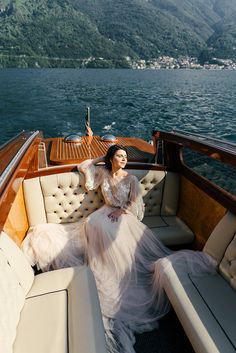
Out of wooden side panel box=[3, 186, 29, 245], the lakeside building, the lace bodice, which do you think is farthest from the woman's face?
the lakeside building

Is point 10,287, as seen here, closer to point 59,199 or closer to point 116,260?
point 116,260

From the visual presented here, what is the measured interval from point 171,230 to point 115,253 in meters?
0.99

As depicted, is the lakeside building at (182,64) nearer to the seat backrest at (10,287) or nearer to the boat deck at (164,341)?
the boat deck at (164,341)

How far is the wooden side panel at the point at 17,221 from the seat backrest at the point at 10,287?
0.45 meters

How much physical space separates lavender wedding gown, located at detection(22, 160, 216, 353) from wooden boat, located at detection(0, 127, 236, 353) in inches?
9.9

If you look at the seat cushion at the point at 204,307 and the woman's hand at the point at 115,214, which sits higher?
the woman's hand at the point at 115,214

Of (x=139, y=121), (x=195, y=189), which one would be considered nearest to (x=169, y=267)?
(x=195, y=189)

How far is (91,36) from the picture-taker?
12181 centimetres

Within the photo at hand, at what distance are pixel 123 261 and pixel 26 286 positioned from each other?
1054mm

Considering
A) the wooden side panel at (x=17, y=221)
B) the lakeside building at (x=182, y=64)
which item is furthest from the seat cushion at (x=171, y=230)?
the lakeside building at (x=182, y=64)

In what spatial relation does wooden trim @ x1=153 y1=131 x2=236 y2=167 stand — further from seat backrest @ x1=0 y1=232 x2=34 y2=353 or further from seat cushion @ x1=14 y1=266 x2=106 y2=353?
seat backrest @ x1=0 y1=232 x2=34 y2=353

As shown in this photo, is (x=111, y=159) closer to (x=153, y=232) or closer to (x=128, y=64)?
(x=153, y=232)

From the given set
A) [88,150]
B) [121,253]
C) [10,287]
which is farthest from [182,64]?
[10,287]

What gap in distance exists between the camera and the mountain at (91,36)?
106m
